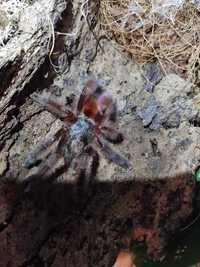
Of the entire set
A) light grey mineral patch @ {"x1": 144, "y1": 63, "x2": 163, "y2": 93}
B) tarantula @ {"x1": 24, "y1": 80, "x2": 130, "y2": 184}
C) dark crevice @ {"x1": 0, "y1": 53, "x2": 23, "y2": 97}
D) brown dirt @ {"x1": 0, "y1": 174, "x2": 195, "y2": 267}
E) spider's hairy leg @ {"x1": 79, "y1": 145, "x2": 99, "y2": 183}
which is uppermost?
dark crevice @ {"x1": 0, "y1": 53, "x2": 23, "y2": 97}

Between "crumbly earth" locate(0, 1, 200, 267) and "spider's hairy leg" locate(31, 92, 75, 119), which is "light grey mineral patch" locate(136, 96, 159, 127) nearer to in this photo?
"crumbly earth" locate(0, 1, 200, 267)

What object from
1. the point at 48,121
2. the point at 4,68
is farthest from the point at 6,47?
the point at 48,121

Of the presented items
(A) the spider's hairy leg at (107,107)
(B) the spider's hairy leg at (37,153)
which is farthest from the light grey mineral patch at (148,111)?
(B) the spider's hairy leg at (37,153)

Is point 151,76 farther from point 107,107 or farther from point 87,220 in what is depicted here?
point 87,220

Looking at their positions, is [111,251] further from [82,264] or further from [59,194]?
[59,194]

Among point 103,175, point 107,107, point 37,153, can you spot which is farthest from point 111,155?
point 37,153

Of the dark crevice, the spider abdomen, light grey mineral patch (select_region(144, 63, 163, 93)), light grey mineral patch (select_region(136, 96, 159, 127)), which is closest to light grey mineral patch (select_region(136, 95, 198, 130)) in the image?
light grey mineral patch (select_region(136, 96, 159, 127))

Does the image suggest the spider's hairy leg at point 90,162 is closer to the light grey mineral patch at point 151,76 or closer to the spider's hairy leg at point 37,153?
the spider's hairy leg at point 37,153
